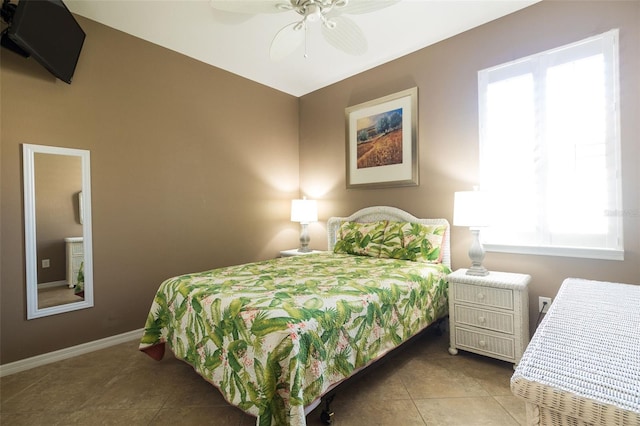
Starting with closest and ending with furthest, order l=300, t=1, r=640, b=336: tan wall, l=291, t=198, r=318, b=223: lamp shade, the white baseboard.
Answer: l=300, t=1, r=640, b=336: tan wall, the white baseboard, l=291, t=198, r=318, b=223: lamp shade

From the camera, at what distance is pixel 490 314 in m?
2.18

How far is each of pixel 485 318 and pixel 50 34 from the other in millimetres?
3641

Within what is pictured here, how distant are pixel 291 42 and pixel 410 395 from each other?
2.51 meters

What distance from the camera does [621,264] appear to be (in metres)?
2.05

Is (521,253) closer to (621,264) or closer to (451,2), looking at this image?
(621,264)

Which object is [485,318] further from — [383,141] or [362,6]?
[362,6]

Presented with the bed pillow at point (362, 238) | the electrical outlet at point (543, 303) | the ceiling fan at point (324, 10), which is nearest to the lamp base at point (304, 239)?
the bed pillow at point (362, 238)

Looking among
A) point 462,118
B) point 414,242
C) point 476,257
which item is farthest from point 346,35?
point 476,257

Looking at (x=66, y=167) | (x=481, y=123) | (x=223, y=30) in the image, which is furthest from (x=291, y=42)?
(x=66, y=167)

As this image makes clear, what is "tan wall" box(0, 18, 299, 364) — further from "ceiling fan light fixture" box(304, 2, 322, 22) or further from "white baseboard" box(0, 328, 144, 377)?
"ceiling fan light fixture" box(304, 2, 322, 22)

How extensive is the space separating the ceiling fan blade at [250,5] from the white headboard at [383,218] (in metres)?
2.10

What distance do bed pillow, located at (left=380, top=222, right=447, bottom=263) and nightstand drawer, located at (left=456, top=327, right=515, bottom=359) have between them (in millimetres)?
622

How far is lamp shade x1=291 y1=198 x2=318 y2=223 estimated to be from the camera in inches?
146

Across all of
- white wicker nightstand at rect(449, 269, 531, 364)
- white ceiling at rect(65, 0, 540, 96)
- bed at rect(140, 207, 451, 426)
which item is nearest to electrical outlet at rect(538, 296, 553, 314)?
white wicker nightstand at rect(449, 269, 531, 364)
